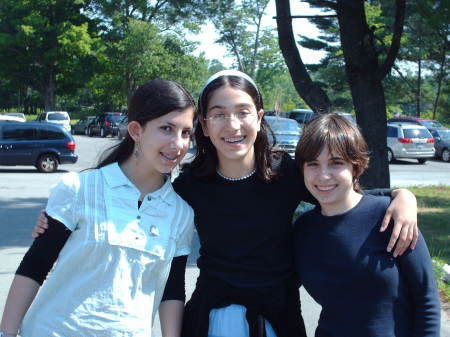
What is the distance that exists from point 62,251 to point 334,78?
123ft

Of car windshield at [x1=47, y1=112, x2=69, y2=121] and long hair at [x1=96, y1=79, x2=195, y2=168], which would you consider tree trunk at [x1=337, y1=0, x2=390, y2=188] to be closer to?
long hair at [x1=96, y1=79, x2=195, y2=168]

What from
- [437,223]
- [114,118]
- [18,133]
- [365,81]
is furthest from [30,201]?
[114,118]

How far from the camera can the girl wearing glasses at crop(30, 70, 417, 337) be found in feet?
7.68

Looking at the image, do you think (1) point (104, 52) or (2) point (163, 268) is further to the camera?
(1) point (104, 52)

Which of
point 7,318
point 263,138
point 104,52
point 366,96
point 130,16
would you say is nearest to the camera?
point 7,318

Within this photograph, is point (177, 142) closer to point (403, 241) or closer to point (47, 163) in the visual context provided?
point (403, 241)

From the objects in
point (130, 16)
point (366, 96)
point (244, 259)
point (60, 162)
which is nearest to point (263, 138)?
point (244, 259)

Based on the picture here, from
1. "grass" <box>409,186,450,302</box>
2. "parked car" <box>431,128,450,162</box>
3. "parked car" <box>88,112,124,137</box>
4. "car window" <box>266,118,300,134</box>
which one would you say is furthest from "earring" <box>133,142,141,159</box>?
"parked car" <box>88,112,124,137</box>

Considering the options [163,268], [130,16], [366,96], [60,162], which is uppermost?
[130,16]

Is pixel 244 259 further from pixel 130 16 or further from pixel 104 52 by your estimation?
pixel 104 52

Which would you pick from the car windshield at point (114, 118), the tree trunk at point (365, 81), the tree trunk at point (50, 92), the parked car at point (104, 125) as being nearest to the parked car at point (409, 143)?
the tree trunk at point (365, 81)

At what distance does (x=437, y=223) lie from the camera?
9.16 meters

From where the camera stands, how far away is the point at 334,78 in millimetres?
38281

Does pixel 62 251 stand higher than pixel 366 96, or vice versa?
pixel 366 96
